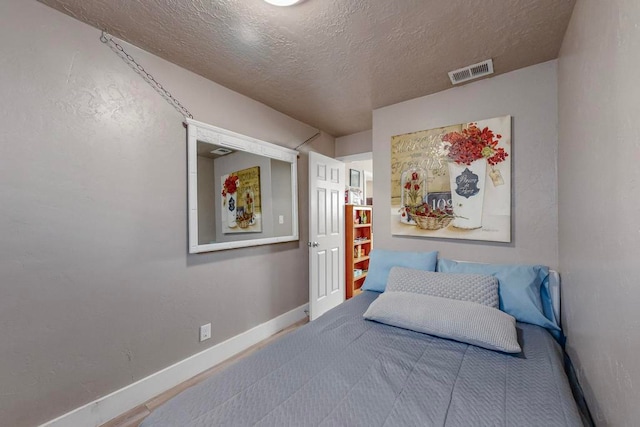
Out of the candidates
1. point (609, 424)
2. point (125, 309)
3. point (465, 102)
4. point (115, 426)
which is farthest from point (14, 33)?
point (609, 424)

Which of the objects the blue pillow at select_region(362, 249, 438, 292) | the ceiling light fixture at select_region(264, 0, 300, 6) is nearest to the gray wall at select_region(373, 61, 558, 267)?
the blue pillow at select_region(362, 249, 438, 292)

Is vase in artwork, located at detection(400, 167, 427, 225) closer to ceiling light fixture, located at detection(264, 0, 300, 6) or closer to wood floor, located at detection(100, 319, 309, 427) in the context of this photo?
ceiling light fixture, located at detection(264, 0, 300, 6)

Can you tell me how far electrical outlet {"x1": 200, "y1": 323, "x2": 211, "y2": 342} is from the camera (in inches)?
80.0

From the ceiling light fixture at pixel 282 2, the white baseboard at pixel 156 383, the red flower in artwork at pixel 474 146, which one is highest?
the ceiling light fixture at pixel 282 2

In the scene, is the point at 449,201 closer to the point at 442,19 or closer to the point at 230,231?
the point at 442,19

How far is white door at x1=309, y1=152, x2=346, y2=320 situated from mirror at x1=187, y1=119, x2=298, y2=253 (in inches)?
8.8

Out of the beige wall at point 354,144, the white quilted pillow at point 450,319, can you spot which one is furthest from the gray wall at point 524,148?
the beige wall at point 354,144

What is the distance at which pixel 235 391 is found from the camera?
962 millimetres

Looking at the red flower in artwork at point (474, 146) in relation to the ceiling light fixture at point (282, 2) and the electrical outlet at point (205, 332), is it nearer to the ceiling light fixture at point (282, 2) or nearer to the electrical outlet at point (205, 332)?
the ceiling light fixture at point (282, 2)

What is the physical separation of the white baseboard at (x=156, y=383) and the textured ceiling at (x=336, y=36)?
2.19m

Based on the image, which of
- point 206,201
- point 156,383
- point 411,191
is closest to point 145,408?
point 156,383

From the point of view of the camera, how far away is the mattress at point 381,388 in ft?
2.76

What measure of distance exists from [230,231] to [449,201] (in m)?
1.86

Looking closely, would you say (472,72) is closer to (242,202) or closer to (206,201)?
(242,202)
